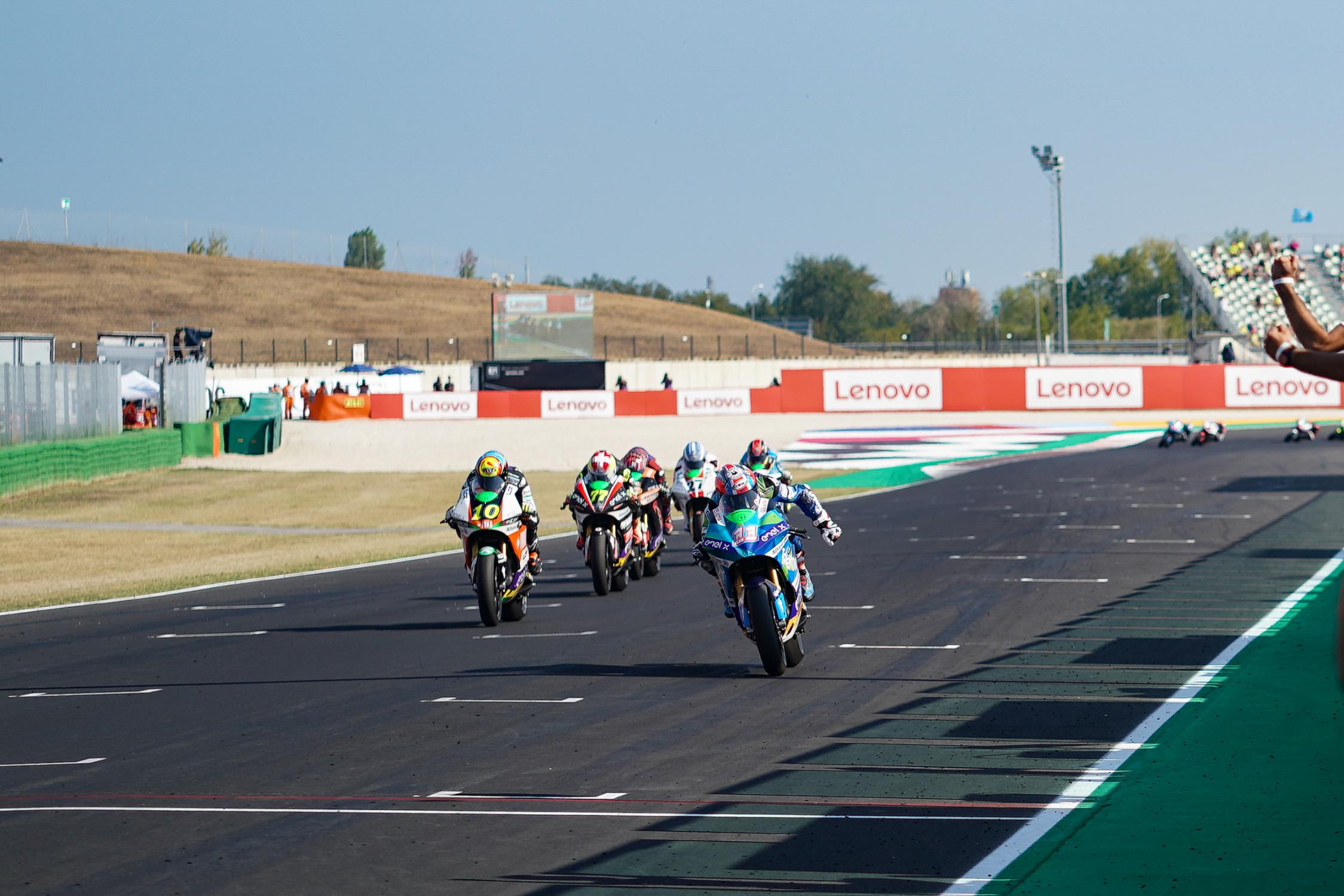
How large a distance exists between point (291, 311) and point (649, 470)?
108205 millimetres

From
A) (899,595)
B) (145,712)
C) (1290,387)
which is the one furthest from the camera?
(1290,387)

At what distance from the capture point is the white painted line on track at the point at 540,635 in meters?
14.4

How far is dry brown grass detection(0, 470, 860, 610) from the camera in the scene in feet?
72.0

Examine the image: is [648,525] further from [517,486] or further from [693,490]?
[517,486]

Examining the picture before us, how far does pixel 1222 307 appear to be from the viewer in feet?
246

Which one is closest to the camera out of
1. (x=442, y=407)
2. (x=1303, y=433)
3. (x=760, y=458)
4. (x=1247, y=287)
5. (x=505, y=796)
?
(x=505, y=796)

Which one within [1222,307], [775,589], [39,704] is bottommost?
[39,704]

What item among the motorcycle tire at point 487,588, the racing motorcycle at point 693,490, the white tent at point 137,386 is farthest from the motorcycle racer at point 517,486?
the white tent at point 137,386

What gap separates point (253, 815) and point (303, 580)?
41.7 feet

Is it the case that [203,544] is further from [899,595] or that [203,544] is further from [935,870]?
[935,870]

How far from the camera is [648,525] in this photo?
62.7ft

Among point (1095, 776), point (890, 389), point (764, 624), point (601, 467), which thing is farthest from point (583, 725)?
point (890, 389)

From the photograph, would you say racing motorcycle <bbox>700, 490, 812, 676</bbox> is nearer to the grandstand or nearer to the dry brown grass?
the dry brown grass

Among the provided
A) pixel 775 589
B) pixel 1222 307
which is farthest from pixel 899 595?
pixel 1222 307
